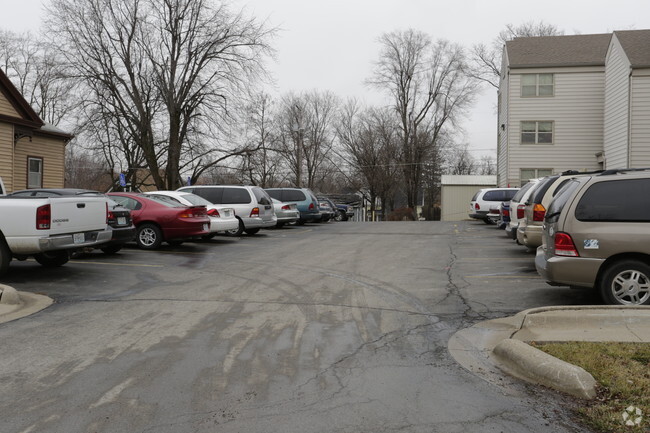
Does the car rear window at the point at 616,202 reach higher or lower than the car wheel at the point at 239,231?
higher

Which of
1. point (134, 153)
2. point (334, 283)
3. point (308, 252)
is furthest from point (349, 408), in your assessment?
point (134, 153)

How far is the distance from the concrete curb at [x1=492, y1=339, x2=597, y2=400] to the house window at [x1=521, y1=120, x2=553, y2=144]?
93.4 ft

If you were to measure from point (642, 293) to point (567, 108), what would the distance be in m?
26.7

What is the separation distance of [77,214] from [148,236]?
504 centimetres

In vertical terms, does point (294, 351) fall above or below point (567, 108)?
below

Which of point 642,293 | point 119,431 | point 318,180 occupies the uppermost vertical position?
point 318,180

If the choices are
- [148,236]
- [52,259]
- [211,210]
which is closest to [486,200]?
[211,210]

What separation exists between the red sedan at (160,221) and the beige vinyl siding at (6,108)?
1029 centimetres

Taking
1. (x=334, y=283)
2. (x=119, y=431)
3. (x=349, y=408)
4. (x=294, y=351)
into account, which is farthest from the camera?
(x=334, y=283)

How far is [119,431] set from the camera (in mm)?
3867

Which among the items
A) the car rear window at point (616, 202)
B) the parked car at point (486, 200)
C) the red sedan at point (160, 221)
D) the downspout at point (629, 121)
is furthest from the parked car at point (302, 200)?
the car rear window at point (616, 202)

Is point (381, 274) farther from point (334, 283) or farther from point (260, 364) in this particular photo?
point (260, 364)

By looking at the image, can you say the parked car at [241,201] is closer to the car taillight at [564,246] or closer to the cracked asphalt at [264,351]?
the cracked asphalt at [264,351]

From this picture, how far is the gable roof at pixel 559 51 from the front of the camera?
102ft
